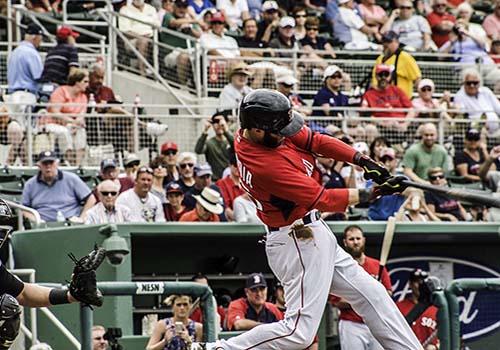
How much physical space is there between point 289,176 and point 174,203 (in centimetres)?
483

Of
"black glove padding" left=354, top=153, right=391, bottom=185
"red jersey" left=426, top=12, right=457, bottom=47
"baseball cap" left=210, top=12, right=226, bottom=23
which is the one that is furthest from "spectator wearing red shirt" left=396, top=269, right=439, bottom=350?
"red jersey" left=426, top=12, right=457, bottom=47

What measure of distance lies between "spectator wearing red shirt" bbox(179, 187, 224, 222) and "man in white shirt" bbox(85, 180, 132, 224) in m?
0.60

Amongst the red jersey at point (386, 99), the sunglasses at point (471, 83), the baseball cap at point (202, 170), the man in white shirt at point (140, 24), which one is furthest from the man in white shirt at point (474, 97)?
the baseball cap at point (202, 170)

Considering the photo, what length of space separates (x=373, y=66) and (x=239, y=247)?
4201mm

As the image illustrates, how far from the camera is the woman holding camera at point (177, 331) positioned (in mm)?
10797

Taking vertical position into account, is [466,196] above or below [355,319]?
above

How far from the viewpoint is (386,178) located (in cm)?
860

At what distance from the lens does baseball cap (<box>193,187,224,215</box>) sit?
43.1ft

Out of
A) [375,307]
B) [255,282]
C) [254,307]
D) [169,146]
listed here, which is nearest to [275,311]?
[254,307]

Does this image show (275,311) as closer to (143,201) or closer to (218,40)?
(143,201)

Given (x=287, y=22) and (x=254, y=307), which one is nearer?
(x=254, y=307)

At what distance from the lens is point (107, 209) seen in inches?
514

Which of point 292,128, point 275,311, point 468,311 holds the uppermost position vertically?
point 292,128

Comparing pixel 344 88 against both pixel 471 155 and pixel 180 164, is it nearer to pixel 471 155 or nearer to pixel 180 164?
pixel 471 155
